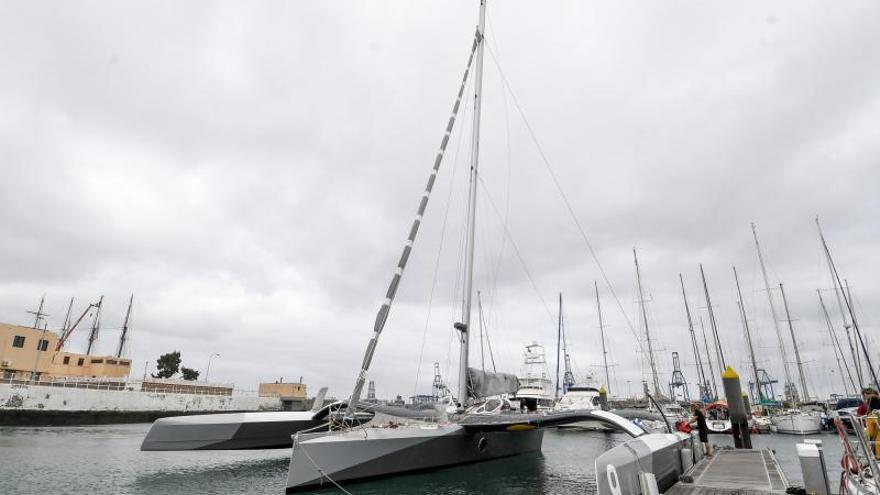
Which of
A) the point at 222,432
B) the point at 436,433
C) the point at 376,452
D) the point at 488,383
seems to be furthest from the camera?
the point at 488,383

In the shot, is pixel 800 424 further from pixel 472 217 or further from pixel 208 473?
pixel 208 473

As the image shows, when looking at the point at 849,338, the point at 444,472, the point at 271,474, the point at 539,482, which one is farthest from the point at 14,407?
the point at 849,338

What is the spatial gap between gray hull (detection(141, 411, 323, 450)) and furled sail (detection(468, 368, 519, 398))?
617cm

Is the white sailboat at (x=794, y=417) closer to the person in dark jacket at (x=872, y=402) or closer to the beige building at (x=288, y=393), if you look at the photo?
the person in dark jacket at (x=872, y=402)

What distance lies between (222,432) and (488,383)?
8959 mm

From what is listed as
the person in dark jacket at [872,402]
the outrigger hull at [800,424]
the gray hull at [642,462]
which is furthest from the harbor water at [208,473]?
the outrigger hull at [800,424]

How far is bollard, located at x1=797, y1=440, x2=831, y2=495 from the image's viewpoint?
7523 millimetres

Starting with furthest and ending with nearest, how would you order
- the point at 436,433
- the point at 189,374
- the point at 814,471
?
the point at 189,374, the point at 436,433, the point at 814,471

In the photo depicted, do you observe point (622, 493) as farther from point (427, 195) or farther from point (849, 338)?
point (849, 338)

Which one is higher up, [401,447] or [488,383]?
[488,383]

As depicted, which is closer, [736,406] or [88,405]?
[736,406]

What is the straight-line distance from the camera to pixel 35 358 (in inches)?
1459

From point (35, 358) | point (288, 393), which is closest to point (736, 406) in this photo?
point (35, 358)

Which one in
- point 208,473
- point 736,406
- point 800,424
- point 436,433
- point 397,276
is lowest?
point 208,473
